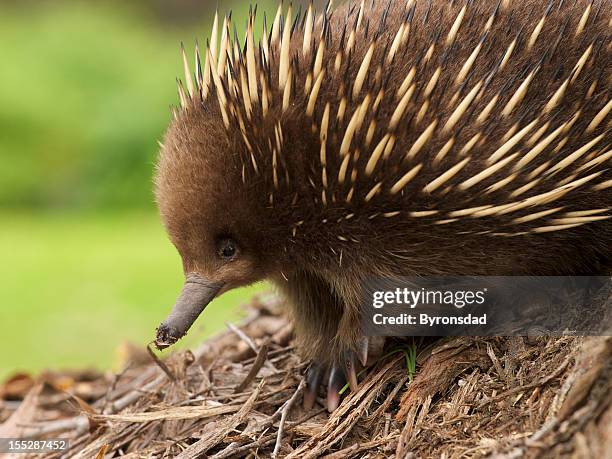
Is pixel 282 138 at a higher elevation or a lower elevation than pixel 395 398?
higher

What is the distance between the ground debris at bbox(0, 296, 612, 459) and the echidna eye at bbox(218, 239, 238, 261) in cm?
57

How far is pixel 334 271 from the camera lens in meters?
3.10

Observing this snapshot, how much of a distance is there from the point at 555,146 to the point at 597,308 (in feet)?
1.93

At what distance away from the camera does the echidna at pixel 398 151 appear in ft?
9.27

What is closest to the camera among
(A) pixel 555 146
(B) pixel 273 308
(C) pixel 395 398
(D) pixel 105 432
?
(A) pixel 555 146

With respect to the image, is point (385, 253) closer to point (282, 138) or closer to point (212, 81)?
point (282, 138)

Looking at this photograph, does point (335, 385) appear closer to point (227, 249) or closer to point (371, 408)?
point (371, 408)

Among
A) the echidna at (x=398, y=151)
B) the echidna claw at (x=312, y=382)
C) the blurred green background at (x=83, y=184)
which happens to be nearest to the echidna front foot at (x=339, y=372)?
the echidna claw at (x=312, y=382)

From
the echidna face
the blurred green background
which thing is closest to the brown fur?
the echidna face

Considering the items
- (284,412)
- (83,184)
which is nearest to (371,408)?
(284,412)

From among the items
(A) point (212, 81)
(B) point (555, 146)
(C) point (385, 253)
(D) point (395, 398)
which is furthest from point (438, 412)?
(A) point (212, 81)

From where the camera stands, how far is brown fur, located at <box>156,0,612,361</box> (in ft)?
9.32

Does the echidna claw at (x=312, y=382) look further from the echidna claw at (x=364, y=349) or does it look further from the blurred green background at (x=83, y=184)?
the blurred green background at (x=83, y=184)

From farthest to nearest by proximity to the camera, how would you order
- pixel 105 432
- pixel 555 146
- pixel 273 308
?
pixel 273 308 < pixel 105 432 < pixel 555 146
